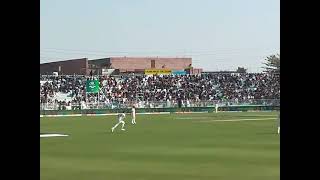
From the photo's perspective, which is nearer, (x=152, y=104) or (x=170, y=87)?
(x=152, y=104)

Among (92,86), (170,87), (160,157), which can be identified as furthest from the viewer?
(170,87)

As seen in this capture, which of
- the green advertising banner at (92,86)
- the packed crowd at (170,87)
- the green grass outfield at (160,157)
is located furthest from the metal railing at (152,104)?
the green grass outfield at (160,157)

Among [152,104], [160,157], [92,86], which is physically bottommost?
[160,157]

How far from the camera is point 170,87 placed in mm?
41438

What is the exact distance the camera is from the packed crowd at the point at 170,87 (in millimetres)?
38312

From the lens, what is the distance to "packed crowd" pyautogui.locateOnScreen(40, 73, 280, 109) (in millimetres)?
38312

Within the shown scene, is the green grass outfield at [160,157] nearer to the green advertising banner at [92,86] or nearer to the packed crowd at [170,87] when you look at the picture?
the green advertising banner at [92,86]

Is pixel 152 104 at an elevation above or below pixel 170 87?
below

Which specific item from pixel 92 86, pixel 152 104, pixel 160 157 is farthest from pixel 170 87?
pixel 160 157

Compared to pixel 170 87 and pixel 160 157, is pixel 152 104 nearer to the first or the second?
pixel 170 87

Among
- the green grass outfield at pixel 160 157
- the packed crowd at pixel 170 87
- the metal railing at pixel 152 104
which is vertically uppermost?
the packed crowd at pixel 170 87

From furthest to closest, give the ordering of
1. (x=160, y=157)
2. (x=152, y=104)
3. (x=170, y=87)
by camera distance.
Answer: (x=170, y=87), (x=152, y=104), (x=160, y=157)
